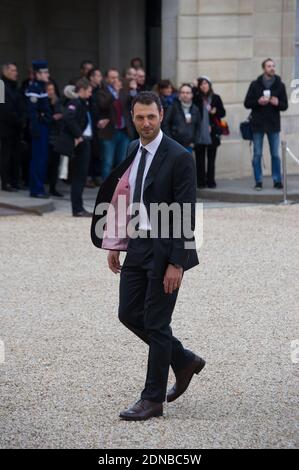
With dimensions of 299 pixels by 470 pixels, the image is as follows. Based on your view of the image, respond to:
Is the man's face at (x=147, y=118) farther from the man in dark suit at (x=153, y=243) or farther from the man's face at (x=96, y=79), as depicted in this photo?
the man's face at (x=96, y=79)

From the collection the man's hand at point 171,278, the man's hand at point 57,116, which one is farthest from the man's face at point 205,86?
the man's hand at point 171,278

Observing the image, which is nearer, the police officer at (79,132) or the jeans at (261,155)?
the police officer at (79,132)

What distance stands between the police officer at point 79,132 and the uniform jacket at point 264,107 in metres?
3.11

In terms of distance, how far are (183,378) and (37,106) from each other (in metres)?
9.26

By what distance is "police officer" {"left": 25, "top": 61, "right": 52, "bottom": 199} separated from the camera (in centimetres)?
1594

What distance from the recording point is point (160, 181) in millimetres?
6793

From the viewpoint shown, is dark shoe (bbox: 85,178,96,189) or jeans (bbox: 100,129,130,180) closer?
jeans (bbox: 100,129,130,180)

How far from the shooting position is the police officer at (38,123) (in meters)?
15.9

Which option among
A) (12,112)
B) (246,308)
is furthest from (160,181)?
(12,112)

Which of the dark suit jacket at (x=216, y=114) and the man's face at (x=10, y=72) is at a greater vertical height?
the man's face at (x=10, y=72)

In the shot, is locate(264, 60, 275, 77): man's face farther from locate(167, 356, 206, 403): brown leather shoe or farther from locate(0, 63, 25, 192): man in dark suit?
locate(167, 356, 206, 403): brown leather shoe

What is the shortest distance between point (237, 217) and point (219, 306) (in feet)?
17.1

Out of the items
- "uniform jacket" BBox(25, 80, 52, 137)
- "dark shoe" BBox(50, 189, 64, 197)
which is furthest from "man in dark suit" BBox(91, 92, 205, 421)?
"dark shoe" BBox(50, 189, 64, 197)
